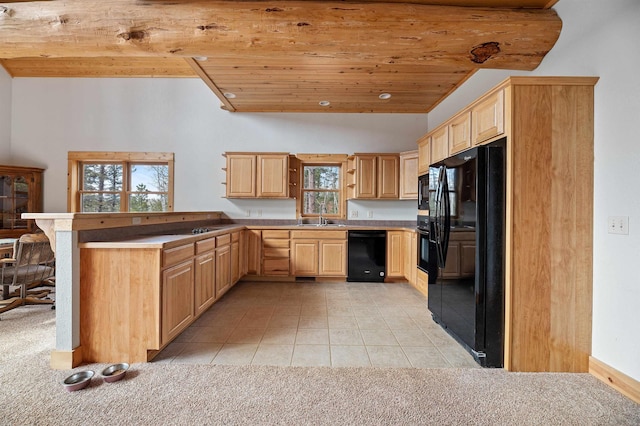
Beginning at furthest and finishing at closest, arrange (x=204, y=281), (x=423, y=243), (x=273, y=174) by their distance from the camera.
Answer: (x=273, y=174) → (x=423, y=243) → (x=204, y=281)


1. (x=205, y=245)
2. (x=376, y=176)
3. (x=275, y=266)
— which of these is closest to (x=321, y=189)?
(x=376, y=176)

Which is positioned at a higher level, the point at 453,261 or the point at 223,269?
the point at 453,261

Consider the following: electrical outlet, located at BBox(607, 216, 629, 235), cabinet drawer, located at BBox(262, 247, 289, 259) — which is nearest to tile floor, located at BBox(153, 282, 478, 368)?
cabinet drawer, located at BBox(262, 247, 289, 259)

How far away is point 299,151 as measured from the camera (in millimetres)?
4750

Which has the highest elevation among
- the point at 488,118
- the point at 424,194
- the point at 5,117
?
the point at 5,117

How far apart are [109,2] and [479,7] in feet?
9.44

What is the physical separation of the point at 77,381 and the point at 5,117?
5.60m

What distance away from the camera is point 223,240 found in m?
3.24

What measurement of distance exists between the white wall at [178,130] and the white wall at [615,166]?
2.92m

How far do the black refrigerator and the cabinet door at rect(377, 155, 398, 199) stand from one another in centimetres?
211

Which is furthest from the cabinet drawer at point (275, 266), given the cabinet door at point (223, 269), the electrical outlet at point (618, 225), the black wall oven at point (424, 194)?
the electrical outlet at point (618, 225)

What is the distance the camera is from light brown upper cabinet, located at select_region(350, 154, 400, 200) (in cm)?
444

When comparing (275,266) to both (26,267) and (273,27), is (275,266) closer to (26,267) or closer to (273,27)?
(26,267)

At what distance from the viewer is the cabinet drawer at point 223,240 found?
308 centimetres
